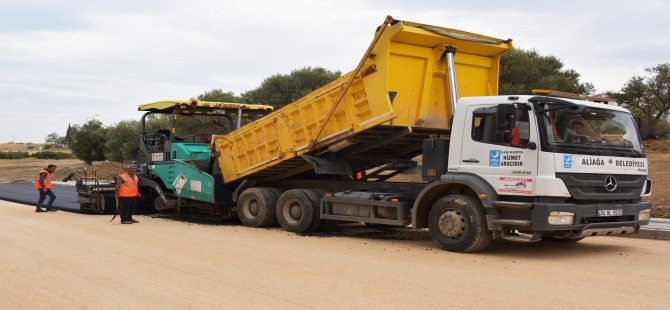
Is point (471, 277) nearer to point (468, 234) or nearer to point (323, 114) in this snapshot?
point (468, 234)

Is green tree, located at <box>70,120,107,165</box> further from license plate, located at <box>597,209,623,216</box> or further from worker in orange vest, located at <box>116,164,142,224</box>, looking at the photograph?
license plate, located at <box>597,209,623,216</box>

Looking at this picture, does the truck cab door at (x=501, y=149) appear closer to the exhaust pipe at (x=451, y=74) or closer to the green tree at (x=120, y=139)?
the exhaust pipe at (x=451, y=74)

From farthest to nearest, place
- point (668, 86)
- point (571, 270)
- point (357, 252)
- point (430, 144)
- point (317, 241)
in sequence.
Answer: point (668, 86) < point (317, 241) < point (430, 144) < point (357, 252) < point (571, 270)

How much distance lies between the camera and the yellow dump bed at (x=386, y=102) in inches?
351

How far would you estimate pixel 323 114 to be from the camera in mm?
10055

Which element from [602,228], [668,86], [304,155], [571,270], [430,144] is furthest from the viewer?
[668,86]

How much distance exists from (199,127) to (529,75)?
17.8 m

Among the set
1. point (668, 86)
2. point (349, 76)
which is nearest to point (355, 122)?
point (349, 76)

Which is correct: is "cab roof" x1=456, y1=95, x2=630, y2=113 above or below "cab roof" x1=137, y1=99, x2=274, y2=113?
below

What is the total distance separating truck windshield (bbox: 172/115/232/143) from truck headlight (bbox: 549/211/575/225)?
7.78m

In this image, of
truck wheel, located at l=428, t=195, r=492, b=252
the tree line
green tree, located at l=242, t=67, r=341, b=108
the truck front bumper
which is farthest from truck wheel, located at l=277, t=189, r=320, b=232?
green tree, located at l=242, t=67, r=341, b=108

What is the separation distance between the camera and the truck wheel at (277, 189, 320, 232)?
34.5 ft

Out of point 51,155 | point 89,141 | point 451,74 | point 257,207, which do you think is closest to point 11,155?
Result: point 51,155

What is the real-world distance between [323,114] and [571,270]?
4586 mm
